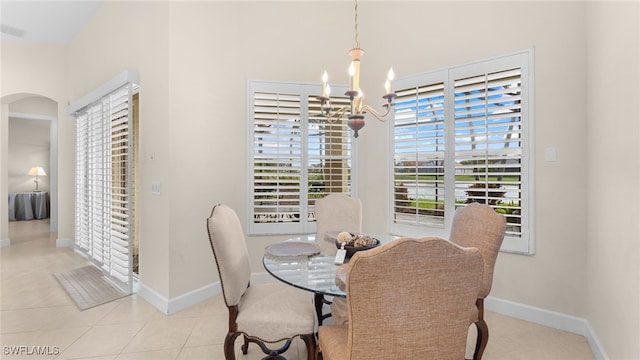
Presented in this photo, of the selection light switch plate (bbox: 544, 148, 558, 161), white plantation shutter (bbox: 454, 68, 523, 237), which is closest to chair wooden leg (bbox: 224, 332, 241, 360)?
white plantation shutter (bbox: 454, 68, 523, 237)

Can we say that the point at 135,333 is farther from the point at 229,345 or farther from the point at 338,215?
the point at 338,215

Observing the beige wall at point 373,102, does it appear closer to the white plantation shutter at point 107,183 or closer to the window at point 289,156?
the window at point 289,156

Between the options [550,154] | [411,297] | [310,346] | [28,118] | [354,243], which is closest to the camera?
[411,297]

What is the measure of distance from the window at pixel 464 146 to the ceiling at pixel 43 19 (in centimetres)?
426

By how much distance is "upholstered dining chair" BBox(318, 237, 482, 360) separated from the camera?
0.95m

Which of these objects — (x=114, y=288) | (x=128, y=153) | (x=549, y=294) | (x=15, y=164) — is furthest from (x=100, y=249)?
(x=15, y=164)

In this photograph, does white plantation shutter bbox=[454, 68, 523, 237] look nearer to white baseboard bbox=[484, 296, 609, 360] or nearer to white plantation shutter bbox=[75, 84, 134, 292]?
white baseboard bbox=[484, 296, 609, 360]

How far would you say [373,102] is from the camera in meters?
3.53

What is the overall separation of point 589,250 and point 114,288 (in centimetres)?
448

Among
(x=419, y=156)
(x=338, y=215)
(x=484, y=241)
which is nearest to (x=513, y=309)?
(x=484, y=241)

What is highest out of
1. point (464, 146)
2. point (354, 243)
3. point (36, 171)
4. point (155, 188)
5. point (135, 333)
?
point (464, 146)

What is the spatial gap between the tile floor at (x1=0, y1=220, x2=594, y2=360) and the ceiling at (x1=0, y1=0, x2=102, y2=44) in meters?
3.48

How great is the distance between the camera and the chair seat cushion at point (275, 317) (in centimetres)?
162

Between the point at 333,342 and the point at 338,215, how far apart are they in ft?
4.98
